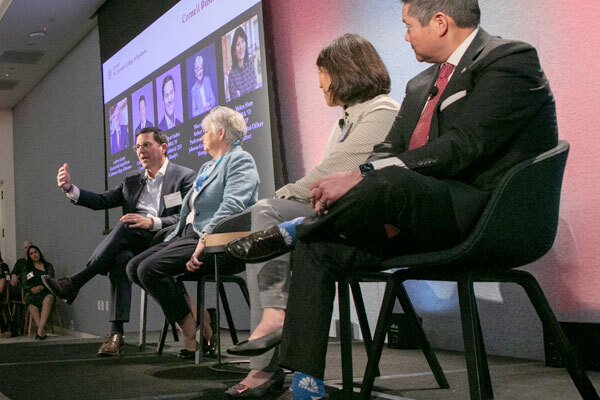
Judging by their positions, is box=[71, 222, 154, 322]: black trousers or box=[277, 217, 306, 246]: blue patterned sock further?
box=[71, 222, 154, 322]: black trousers

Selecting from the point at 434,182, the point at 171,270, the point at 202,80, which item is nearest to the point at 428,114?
the point at 434,182

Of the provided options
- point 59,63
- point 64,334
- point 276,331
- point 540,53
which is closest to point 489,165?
point 276,331

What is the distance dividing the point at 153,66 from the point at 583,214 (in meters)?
4.03

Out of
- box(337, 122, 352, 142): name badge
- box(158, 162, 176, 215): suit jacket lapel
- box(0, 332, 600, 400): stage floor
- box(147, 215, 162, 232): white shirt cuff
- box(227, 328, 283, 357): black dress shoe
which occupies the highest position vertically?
box(158, 162, 176, 215): suit jacket lapel

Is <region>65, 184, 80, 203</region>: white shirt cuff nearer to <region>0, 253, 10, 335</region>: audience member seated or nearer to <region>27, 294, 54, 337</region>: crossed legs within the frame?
<region>27, 294, 54, 337</region>: crossed legs

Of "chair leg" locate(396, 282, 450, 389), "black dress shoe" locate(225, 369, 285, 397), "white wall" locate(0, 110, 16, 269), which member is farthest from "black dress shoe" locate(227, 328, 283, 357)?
"white wall" locate(0, 110, 16, 269)

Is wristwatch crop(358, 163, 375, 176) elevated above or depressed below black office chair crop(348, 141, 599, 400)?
above

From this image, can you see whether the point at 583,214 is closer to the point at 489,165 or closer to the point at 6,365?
the point at 489,165

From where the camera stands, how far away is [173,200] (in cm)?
373

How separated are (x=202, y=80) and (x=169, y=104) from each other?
0.62 metres

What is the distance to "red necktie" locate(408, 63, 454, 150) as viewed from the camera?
5.38 ft

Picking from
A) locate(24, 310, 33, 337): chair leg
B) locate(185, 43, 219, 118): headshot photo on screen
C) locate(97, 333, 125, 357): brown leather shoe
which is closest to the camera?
locate(97, 333, 125, 357): brown leather shoe

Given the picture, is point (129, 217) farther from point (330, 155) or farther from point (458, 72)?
point (458, 72)

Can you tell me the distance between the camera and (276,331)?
1830 mm
